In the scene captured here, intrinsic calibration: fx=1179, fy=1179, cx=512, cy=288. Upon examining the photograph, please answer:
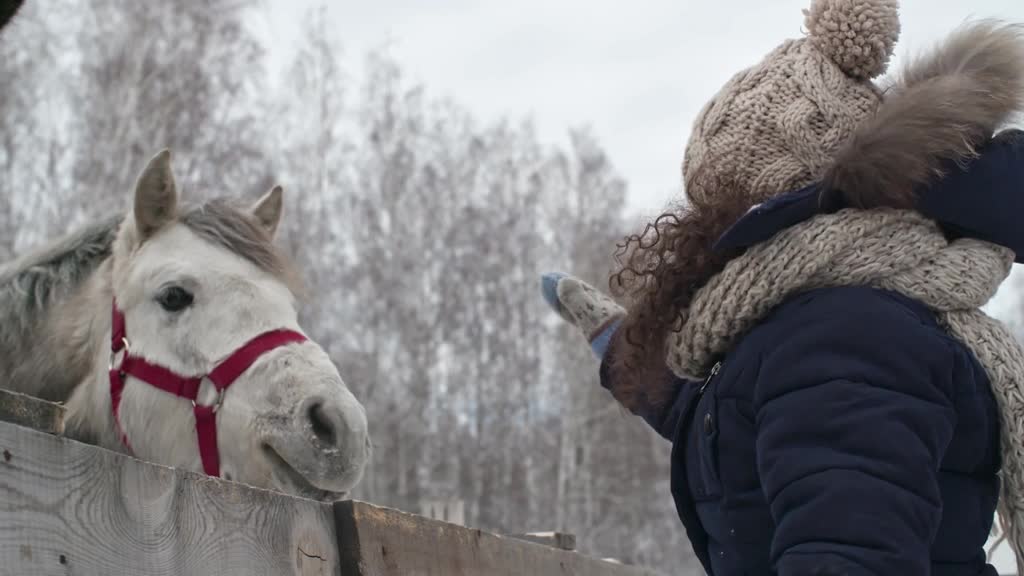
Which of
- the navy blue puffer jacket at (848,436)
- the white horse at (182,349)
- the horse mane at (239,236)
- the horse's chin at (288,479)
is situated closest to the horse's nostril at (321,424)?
the white horse at (182,349)

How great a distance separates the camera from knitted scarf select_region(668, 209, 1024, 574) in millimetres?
1825

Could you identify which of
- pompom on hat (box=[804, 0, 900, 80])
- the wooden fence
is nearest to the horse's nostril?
the wooden fence

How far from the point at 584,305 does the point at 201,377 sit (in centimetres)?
144

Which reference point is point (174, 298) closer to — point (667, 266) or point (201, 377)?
point (201, 377)

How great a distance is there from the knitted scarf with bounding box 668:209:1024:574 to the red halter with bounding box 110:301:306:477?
192cm

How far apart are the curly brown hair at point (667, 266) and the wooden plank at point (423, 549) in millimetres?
544

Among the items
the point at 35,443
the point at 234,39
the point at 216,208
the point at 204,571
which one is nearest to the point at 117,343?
the point at 216,208

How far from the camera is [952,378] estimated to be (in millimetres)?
1783

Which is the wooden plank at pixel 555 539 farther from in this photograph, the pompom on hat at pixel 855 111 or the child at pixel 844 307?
the pompom on hat at pixel 855 111

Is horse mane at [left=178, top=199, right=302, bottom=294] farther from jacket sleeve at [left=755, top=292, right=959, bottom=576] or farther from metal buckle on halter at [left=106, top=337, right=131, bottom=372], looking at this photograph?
jacket sleeve at [left=755, top=292, right=959, bottom=576]

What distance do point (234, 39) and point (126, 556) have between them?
50.6 feet

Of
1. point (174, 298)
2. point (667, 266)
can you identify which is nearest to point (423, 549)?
point (667, 266)

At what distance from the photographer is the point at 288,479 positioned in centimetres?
339

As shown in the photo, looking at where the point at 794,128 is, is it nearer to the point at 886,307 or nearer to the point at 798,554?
the point at 886,307
